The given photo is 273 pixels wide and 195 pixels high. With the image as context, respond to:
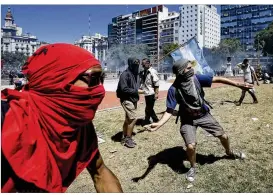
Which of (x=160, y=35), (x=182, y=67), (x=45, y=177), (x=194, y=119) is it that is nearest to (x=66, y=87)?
(x=45, y=177)

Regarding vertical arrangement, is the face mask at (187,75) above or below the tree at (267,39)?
below

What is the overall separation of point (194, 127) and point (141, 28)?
132 meters

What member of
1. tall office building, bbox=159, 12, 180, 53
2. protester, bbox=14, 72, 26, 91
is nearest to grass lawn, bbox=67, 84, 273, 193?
protester, bbox=14, 72, 26, 91

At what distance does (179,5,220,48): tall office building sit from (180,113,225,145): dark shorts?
335ft

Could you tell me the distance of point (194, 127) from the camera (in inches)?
158

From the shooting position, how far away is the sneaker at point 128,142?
17.2 ft

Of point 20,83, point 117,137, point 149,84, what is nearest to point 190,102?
point 117,137

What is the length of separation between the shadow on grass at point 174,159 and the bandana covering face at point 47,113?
2.71 meters

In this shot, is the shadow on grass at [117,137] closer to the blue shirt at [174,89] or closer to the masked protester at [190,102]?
the masked protester at [190,102]

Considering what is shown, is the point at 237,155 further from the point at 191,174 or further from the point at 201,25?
the point at 201,25

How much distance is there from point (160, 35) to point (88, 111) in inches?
5077

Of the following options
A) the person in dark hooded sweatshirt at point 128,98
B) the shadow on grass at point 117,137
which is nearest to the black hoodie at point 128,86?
the person in dark hooded sweatshirt at point 128,98

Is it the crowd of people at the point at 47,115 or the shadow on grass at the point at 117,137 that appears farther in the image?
the shadow on grass at the point at 117,137

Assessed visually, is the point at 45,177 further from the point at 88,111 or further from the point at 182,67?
the point at 182,67
